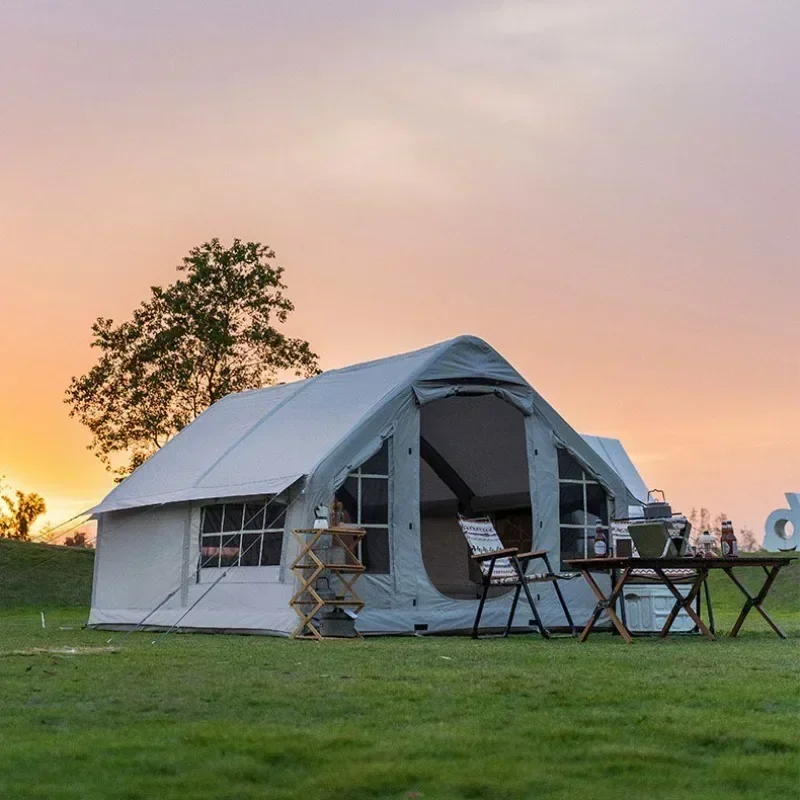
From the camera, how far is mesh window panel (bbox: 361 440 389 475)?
996 cm

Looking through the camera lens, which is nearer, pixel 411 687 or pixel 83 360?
pixel 411 687

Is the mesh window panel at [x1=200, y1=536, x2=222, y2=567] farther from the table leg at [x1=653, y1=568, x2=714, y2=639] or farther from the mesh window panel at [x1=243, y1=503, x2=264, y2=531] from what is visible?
the table leg at [x1=653, y1=568, x2=714, y2=639]

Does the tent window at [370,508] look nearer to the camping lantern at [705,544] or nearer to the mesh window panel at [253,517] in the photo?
the mesh window panel at [253,517]

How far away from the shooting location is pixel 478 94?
10.9 m

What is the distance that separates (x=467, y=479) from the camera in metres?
12.8

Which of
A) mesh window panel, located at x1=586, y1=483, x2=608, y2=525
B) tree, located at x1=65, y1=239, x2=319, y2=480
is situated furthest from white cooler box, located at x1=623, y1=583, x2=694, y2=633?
tree, located at x1=65, y1=239, x2=319, y2=480

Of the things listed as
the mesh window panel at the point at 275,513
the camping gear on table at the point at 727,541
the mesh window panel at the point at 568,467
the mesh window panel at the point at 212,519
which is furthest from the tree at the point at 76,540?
the camping gear on table at the point at 727,541

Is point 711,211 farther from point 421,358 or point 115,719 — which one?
point 115,719

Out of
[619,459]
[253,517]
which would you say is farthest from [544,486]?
[619,459]

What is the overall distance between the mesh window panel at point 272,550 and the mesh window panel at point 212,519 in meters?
0.82

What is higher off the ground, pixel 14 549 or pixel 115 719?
pixel 14 549

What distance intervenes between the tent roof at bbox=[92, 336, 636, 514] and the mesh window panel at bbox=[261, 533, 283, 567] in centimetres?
41

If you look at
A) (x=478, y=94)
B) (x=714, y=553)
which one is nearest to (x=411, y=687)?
(x=714, y=553)

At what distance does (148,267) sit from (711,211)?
12286 mm
